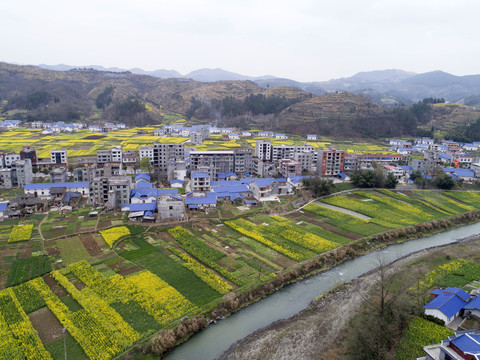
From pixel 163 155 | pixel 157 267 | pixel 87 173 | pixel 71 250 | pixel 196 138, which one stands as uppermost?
pixel 196 138

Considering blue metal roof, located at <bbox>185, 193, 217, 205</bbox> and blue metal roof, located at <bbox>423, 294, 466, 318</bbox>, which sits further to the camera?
blue metal roof, located at <bbox>185, 193, 217, 205</bbox>

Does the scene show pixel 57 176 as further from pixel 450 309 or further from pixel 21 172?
pixel 450 309

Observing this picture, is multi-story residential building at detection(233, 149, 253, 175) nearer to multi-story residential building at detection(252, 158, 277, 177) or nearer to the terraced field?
multi-story residential building at detection(252, 158, 277, 177)

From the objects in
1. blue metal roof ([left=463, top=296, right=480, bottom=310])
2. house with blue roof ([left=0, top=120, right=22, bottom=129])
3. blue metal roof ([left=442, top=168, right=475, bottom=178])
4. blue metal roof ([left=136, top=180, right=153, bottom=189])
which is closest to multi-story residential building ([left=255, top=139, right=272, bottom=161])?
blue metal roof ([left=136, top=180, right=153, bottom=189])

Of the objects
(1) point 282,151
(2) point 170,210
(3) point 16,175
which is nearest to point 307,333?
(2) point 170,210

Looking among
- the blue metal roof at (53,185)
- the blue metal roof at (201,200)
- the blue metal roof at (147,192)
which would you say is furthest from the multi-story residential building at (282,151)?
the blue metal roof at (53,185)

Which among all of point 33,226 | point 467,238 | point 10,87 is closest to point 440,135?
point 467,238

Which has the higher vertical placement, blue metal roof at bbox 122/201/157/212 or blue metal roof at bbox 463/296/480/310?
blue metal roof at bbox 122/201/157/212

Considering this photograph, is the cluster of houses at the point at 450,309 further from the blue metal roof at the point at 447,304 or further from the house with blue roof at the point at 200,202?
the house with blue roof at the point at 200,202
